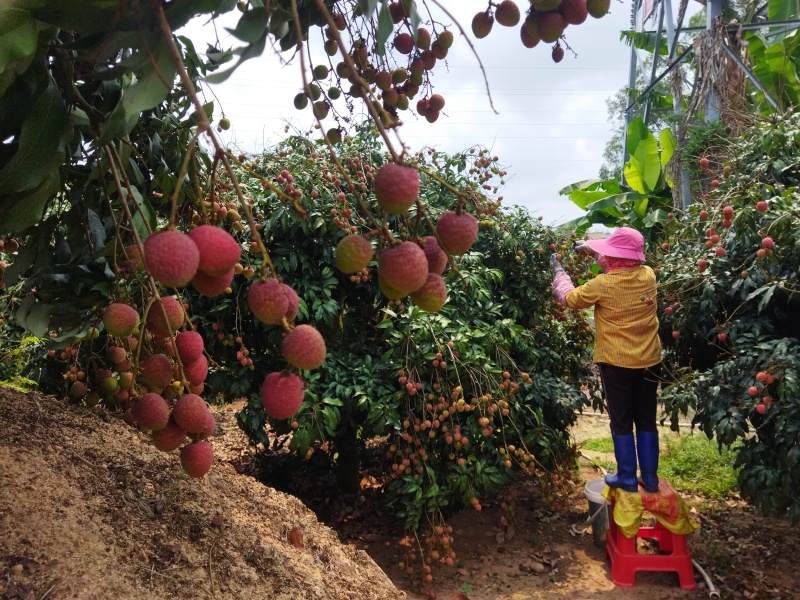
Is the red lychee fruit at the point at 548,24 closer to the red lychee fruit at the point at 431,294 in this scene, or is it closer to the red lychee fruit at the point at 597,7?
the red lychee fruit at the point at 597,7

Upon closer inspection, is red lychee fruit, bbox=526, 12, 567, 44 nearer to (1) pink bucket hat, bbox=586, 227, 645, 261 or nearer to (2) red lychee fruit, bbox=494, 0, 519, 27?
(2) red lychee fruit, bbox=494, 0, 519, 27

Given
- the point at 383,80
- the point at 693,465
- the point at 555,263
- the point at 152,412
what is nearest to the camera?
the point at 152,412

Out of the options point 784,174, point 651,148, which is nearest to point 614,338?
point 784,174

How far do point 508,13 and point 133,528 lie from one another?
1.59 m

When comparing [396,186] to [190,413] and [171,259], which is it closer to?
[171,259]

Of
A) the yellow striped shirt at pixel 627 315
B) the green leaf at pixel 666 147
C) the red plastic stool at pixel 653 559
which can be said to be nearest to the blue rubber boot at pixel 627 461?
the red plastic stool at pixel 653 559

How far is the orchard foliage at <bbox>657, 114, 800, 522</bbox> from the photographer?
99.3 inches

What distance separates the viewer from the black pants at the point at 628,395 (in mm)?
3002

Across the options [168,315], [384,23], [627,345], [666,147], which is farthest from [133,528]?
[666,147]

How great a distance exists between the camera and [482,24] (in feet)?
3.49

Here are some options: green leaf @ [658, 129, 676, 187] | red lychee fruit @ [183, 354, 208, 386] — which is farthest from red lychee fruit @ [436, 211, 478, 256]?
green leaf @ [658, 129, 676, 187]

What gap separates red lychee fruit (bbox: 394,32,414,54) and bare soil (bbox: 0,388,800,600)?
1.37m

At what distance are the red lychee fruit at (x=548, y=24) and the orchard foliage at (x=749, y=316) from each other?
193 cm

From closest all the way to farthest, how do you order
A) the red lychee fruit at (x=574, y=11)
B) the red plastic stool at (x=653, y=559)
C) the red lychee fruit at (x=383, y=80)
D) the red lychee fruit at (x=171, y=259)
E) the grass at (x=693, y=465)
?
1. the red lychee fruit at (x=171, y=259)
2. the red lychee fruit at (x=574, y=11)
3. the red lychee fruit at (x=383, y=80)
4. the red plastic stool at (x=653, y=559)
5. the grass at (x=693, y=465)
